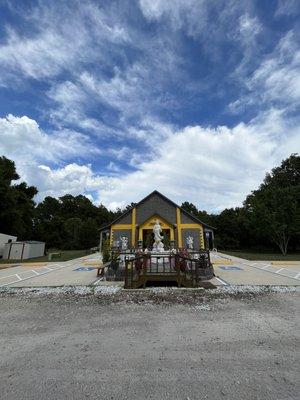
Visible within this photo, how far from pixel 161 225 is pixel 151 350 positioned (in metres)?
24.6

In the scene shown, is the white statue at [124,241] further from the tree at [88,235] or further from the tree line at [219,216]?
the tree at [88,235]

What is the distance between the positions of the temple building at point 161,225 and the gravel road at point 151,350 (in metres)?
20.6

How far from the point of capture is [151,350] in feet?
15.2

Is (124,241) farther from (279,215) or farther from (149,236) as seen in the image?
(279,215)

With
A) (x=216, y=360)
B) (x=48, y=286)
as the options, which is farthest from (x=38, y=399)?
(x=48, y=286)

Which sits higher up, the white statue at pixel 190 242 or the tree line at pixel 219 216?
the tree line at pixel 219 216

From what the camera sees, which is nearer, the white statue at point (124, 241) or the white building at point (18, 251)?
the white building at point (18, 251)

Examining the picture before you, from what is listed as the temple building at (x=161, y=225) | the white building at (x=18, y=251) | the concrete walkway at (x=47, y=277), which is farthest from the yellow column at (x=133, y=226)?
the concrete walkway at (x=47, y=277)

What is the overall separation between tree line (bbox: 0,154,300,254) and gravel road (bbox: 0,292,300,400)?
28859 millimetres

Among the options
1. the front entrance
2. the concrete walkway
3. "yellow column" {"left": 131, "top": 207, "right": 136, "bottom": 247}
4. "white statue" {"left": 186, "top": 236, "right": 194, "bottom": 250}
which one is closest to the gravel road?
the concrete walkway

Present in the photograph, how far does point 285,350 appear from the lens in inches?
179

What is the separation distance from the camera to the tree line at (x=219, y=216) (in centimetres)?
3309

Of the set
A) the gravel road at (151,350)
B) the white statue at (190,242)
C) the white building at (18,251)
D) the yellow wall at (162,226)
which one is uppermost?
the yellow wall at (162,226)

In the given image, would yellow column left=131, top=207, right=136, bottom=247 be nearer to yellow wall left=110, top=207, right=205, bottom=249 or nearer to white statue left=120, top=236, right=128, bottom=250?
yellow wall left=110, top=207, right=205, bottom=249
